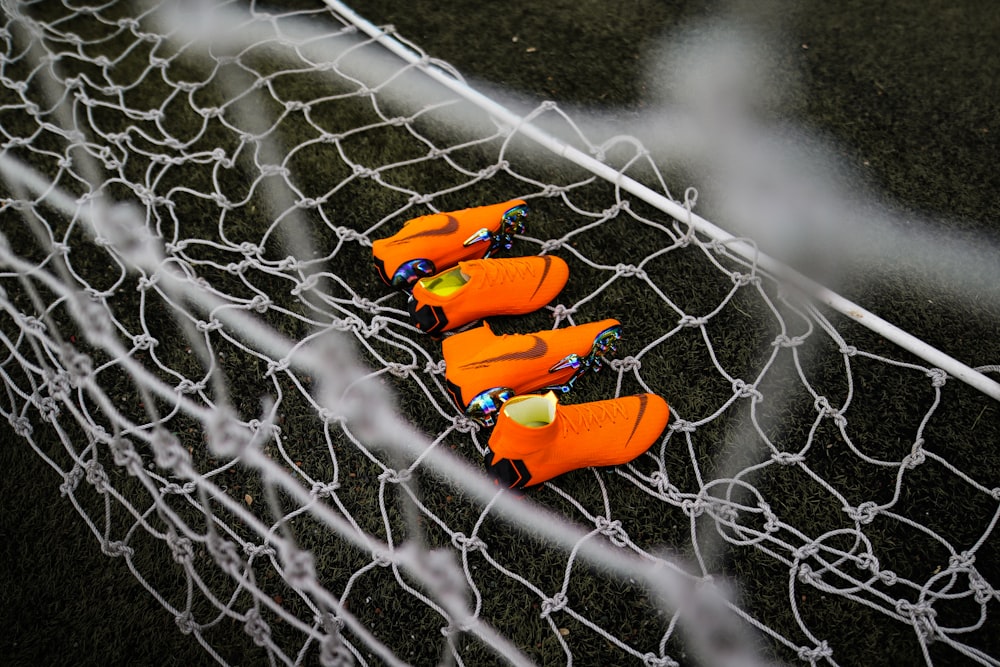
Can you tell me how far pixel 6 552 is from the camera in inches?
34.5


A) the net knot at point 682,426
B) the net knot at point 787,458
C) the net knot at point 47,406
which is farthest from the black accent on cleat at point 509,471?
the net knot at point 47,406

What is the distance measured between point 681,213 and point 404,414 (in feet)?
1.69

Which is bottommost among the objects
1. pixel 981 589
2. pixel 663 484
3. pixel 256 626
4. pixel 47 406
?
pixel 981 589

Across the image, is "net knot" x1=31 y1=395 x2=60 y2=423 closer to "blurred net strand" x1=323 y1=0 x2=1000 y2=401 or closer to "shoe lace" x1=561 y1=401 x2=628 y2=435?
"shoe lace" x1=561 y1=401 x2=628 y2=435

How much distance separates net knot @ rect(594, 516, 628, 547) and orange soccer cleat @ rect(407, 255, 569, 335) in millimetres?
312

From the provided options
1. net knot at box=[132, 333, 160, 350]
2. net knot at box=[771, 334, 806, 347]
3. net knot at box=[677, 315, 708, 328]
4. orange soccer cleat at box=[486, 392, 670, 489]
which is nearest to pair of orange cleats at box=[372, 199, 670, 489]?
orange soccer cleat at box=[486, 392, 670, 489]

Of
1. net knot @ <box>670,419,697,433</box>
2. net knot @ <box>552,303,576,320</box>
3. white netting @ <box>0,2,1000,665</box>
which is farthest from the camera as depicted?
net knot @ <box>552,303,576,320</box>

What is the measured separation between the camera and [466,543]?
88 centimetres

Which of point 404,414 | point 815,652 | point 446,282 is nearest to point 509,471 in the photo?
point 404,414

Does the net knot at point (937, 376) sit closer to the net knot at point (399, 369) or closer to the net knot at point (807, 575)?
the net knot at point (807, 575)

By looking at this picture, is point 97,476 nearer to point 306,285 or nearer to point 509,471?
point 306,285

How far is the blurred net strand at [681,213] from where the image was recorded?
1.00m

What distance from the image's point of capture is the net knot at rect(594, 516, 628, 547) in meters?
0.89

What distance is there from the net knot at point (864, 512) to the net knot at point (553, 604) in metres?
0.36
